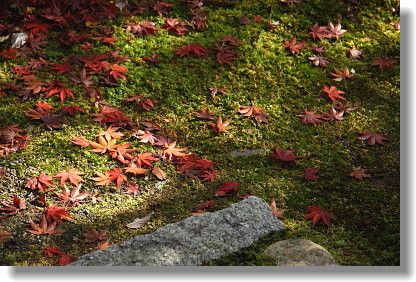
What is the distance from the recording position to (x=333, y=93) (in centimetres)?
450

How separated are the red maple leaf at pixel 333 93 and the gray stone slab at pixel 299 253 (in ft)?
5.28

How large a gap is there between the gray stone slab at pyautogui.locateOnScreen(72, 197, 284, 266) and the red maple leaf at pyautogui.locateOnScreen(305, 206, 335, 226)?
0.73 feet

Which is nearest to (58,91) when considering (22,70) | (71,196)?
(22,70)

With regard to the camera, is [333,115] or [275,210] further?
[333,115]

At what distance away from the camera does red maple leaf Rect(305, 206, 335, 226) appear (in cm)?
341

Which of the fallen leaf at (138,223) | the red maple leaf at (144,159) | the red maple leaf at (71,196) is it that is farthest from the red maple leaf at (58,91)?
the fallen leaf at (138,223)

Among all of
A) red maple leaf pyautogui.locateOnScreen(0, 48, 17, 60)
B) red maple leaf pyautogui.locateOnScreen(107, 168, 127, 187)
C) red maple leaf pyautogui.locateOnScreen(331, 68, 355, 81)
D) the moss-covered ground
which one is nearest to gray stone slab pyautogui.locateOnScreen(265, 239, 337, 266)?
the moss-covered ground

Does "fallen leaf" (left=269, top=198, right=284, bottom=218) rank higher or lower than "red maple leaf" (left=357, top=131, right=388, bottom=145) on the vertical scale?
lower

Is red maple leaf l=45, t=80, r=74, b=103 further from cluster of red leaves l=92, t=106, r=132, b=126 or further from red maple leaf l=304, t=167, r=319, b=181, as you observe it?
red maple leaf l=304, t=167, r=319, b=181

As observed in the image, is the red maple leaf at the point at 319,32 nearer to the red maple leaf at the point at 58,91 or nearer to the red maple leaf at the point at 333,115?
the red maple leaf at the point at 333,115

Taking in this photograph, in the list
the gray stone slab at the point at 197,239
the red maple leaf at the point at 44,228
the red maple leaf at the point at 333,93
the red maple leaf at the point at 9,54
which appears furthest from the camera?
the red maple leaf at the point at 9,54

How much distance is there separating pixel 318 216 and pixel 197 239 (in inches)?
29.5

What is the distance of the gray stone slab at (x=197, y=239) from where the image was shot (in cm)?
294

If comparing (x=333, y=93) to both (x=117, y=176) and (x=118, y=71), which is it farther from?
(x=117, y=176)
